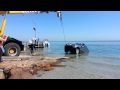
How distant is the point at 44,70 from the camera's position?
36.4 ft

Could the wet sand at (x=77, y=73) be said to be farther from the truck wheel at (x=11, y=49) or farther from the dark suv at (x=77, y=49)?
the dark suv at (x=77, y=49)

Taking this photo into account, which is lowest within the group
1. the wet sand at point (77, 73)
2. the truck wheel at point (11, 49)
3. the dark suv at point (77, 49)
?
the wet sand at point (77, 73)

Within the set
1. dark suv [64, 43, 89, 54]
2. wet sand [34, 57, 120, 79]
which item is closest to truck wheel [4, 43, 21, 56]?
wet sand [34, 57, 120, 79]

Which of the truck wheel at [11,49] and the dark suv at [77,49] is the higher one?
the truck wheel at [11,49]

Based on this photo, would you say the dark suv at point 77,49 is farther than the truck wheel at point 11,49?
Yes

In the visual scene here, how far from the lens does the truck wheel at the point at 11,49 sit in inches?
500

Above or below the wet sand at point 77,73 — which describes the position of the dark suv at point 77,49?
above

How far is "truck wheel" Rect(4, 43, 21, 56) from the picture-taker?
41.7ft

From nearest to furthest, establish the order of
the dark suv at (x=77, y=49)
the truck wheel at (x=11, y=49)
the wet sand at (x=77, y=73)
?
the wet sand at (x=77, y=73)
the truck wheel at (x=11, y=49)
the dark suv at (x=77, y=49)

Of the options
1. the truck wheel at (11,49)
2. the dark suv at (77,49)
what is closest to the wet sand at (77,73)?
the truck wheel at (11,49)

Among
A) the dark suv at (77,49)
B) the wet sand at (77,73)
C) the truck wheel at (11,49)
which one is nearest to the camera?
the wet sand at (77,73)

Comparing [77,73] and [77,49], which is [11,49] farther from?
[77,49]
